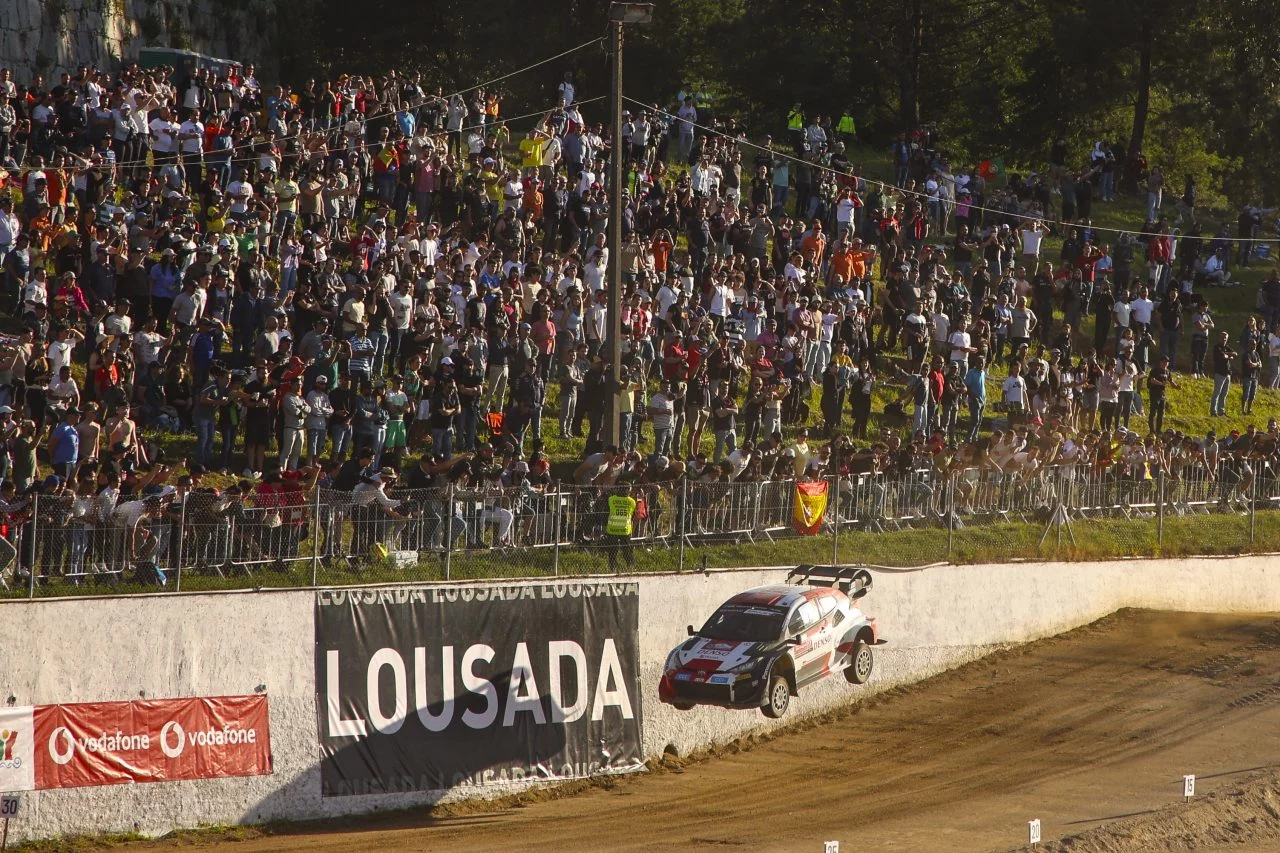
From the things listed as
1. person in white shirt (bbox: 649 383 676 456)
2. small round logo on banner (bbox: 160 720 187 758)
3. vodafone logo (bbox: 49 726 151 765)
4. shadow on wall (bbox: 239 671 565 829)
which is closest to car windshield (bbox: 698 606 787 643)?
shadow on wall (bbox: 239 671 565 829)

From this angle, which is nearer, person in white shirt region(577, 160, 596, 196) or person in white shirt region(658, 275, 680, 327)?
person in white shirt region(658, 275, 680, 327)

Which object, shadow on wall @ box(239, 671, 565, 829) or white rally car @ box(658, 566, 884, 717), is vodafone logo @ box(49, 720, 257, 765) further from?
white rally car @ box(658, 566, 884, 717)

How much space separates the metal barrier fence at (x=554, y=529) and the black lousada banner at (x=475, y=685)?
0.42 m

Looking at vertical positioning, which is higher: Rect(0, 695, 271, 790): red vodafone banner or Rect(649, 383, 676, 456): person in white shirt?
Rect(649, 383, 676, 456): person in white shirt

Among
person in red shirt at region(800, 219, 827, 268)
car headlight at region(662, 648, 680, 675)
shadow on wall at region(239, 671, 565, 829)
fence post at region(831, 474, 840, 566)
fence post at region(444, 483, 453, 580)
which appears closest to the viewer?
shadow on wall at region(239, 671, 565, 829)

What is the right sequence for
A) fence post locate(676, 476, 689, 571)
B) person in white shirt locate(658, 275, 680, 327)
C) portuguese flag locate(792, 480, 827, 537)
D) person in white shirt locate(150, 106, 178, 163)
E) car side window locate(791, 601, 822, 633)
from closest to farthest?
1. car side window locate(791, 601, 822, 633)
2. fence post locate(676, 476, 689, 571)
3. portuguese flag locate(792, 480, 827, 537)
4. person in white shirt locate(150, 106, 178, 163)
5. person in white shirt locate(658, 275, 680, 327)

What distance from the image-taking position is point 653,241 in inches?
1347

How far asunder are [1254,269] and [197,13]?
31.9m

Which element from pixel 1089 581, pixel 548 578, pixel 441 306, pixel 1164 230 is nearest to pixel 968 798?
pixel 548 578

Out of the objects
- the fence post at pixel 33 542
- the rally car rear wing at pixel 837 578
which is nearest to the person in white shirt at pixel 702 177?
the rally car rear wing at pixel 837 578

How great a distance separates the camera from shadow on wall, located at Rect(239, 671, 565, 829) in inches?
811

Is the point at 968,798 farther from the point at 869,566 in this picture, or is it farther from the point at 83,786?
the point at 83,786

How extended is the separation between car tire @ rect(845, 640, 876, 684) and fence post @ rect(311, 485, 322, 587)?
9069 mm

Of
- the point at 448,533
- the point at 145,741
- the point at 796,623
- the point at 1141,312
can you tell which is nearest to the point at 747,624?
the point at 796,623
